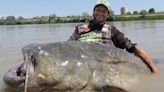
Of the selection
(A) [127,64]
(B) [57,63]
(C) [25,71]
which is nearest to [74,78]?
(B) [57,63]

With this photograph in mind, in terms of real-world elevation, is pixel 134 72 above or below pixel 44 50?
below

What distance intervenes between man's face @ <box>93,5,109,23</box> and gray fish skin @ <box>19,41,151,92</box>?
3.97 feet

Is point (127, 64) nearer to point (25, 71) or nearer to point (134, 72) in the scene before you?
point (134, 72)

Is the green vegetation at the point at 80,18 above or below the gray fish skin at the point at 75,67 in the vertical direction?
below

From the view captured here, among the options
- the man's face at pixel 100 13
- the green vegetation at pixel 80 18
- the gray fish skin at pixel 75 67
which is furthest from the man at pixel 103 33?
the green vegetation at pixel 80 18

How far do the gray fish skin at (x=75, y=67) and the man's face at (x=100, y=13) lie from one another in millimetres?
1211

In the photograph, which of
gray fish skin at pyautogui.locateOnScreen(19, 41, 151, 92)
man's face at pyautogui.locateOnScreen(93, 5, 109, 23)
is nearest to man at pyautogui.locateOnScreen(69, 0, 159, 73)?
man's face at pyautogui.locateOnScreen(93, 5, 109, 23)

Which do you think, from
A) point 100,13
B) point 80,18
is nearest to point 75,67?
point 100,13

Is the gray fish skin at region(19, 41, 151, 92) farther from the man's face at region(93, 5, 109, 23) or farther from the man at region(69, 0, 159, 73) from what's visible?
the man's face at region(93, 5, 109, 23)

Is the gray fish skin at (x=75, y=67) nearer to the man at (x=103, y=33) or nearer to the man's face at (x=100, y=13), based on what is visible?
the man at (x=103, y=33)

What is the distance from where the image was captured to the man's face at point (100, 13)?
6352 mm

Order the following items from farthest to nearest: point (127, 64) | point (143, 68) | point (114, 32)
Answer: point (114, 32), point (143, 68), point (127, 64)

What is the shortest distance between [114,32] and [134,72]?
3.72 ft

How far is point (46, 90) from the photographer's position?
184 inches
